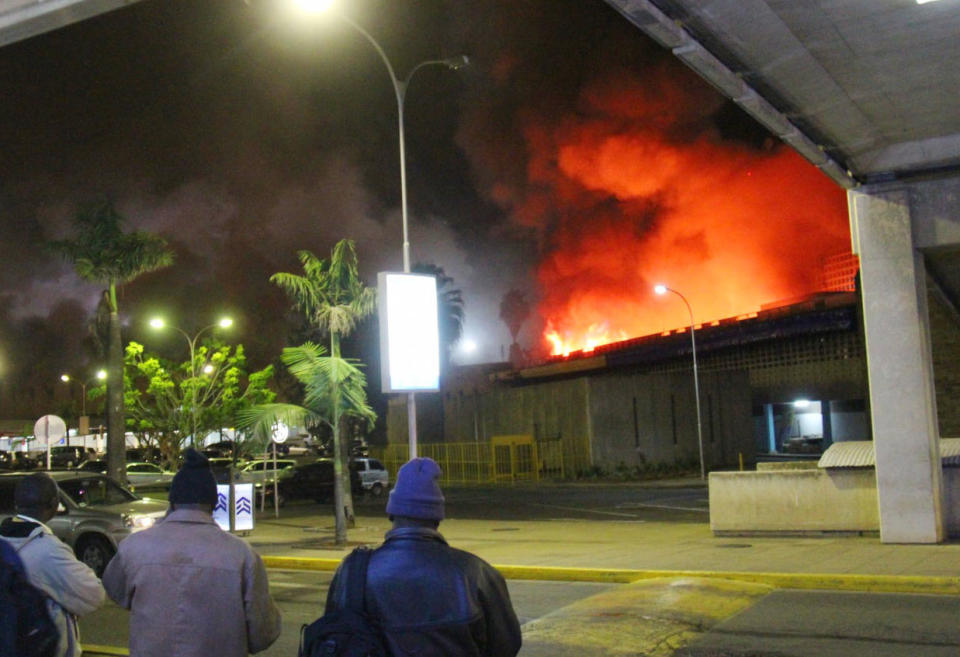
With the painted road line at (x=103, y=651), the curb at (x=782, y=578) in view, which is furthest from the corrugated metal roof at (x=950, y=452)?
the painted road line at (x=103, y=651)

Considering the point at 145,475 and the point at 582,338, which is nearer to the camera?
the point at 145,475

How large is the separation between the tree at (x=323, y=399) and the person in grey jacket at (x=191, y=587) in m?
14.5

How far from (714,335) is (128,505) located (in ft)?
149

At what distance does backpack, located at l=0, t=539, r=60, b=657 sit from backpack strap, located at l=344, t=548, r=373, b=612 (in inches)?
76.7

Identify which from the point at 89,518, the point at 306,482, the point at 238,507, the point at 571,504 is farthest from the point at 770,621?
the point at 306,482

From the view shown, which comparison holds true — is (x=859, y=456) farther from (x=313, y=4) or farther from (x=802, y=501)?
(x=313, y=4)

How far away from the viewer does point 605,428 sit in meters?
44.3

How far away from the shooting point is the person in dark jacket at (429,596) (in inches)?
130

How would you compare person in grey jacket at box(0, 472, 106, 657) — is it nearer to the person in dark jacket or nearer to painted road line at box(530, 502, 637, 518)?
the person in dark jacket

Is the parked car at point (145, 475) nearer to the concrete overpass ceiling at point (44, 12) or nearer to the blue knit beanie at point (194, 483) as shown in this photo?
the concrete overpass ceiling at point (44, 12)

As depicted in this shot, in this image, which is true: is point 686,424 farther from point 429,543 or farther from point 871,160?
point 429,543

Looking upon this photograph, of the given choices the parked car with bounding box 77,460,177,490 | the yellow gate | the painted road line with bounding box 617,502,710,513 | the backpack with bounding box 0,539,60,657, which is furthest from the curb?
the yellow gate

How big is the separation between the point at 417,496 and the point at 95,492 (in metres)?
14.0

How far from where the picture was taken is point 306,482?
32.8 metres
